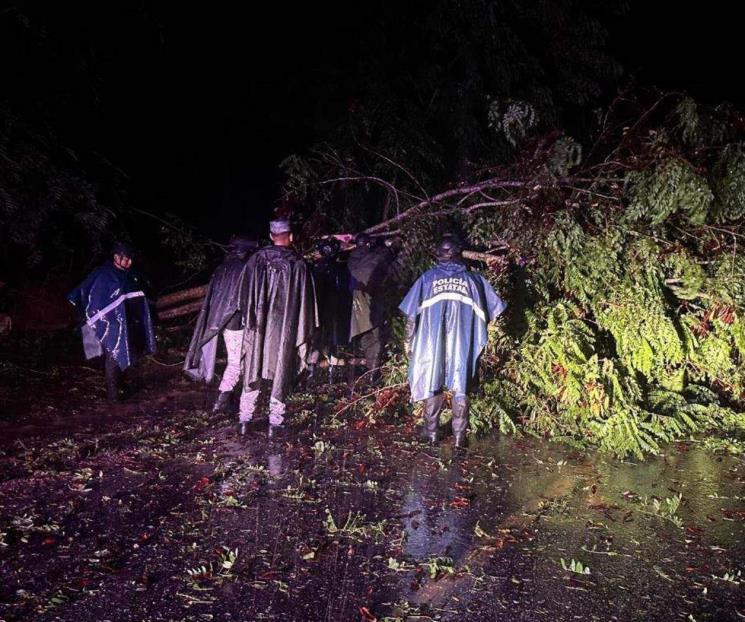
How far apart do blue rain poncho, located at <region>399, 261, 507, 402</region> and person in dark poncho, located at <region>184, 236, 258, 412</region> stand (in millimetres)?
1946

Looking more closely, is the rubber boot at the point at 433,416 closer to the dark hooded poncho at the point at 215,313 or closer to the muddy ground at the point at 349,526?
the muddy ground at the point at 349,526

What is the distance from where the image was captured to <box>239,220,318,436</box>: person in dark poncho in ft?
20.0

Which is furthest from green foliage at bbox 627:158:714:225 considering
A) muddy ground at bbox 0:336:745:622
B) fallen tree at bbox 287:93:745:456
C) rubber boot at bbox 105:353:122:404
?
rubber boot at bbox 105:353:122:404

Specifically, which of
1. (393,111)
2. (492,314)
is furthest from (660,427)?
(393,111)

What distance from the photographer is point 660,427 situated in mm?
6117

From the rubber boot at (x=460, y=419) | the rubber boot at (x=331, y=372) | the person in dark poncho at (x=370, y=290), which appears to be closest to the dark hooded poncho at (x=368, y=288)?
the person in dark poncho at (x=370, y=290)

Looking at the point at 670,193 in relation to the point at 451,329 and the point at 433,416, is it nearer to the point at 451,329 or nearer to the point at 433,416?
the point at 451,329

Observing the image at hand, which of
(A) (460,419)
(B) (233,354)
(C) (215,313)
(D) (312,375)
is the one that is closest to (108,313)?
(C) (215,313)

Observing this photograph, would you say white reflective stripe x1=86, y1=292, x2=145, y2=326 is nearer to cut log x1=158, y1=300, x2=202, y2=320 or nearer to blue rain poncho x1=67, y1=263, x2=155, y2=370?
blue rain poncho x1=67, y1=263, x2=155, y2=370

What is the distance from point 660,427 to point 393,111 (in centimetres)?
807

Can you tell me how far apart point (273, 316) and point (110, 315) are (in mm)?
2605

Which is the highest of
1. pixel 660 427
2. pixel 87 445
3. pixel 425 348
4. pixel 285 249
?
pixel 285 249

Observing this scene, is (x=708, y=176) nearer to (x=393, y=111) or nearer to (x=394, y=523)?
(x=394, y=523)

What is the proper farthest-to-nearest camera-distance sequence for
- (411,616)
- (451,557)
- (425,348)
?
1. (425,348)
2. (451,557)
3. (411,616)
